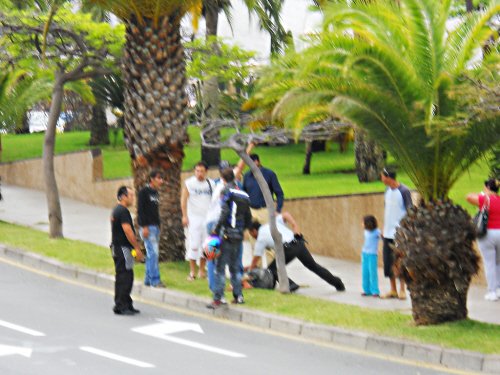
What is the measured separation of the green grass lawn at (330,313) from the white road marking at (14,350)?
10.1ft

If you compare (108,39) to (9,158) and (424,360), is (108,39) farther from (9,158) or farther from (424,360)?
(9,158)

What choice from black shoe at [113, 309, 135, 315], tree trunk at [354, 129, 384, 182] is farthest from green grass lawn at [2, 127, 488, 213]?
black shoe at [113, 309, 135, 315]

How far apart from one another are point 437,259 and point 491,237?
116 inches

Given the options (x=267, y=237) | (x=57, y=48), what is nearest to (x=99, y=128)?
(x=57, y=48)

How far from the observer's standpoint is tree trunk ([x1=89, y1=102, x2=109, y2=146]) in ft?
108

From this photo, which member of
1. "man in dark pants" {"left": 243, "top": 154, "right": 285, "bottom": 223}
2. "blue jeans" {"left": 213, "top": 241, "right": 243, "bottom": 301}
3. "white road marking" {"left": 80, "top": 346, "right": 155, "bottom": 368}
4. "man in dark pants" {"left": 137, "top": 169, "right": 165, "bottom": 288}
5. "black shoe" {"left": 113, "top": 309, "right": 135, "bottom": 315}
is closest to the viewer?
"white road marking" {"left": 80, "top": 346, "right": 155, "bottom": 368}

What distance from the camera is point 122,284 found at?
45.7 ft

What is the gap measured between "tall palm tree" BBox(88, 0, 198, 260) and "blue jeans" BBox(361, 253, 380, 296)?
326 centimetres

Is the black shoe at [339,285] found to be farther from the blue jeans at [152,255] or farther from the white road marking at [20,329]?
the white road marking at [20,329]

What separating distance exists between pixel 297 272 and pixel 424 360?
616 cm

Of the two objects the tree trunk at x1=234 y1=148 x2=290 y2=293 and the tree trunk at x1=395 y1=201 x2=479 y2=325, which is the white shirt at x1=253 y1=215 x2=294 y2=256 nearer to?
the tree trunk at x1=234 y1=148 x2=290 y2=293

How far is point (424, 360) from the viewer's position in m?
11.5

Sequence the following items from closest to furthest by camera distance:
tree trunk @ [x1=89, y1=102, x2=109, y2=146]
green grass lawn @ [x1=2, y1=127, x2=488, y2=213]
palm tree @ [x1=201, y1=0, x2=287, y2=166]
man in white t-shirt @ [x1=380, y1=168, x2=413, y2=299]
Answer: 1. man in white t-shirt @ [x1=380, y1=168, x2=413, y2=299]
2. palm tree @ [x1=201, y1=0, x2=287, y2=166]
3. green grass lawn @ [x1=2, y1=127, x2=488, y2=213]
4. tree trunk @ [x1=89, y1=102, x2=109, y2=146]

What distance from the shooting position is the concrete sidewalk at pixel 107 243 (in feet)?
48.3
